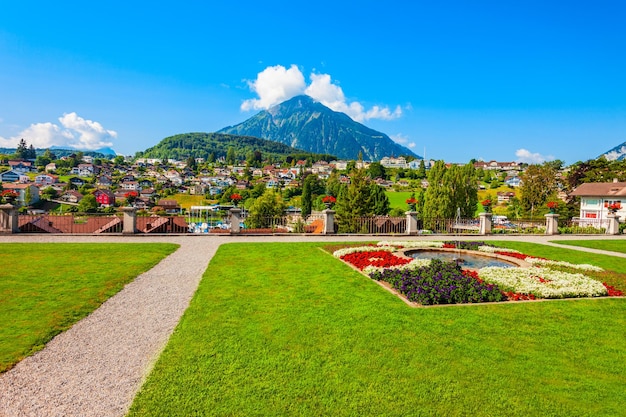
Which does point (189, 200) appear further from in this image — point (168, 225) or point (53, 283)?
point (53, 283)

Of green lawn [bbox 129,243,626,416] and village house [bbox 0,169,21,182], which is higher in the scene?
village house [bbox 0,169,21,182]

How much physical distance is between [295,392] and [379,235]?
56.1 feet

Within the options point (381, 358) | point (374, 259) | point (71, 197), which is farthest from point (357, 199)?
point (71, 197)

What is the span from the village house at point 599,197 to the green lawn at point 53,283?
54524 millimetres

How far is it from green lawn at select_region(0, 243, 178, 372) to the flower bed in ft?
22.3

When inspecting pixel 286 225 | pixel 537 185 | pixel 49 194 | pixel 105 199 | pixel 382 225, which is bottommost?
pixel 286 225

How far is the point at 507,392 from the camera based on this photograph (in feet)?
14.7

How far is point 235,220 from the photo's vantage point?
19.5 metres

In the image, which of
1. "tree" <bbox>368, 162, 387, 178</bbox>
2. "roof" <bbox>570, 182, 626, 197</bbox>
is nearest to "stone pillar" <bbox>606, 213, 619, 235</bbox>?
"roof" <bbox>570, 182, 626, 197</bbox>

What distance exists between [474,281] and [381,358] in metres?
5.27

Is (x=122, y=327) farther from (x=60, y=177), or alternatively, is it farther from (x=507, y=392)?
(x=60, y=177)

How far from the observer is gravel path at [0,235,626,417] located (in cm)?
414

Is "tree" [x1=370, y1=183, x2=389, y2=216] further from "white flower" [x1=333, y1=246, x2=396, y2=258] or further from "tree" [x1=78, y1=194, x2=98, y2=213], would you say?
"tree" [x1=78, y1=194, x2=98, y2=213]

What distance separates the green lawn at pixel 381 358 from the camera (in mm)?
4176
